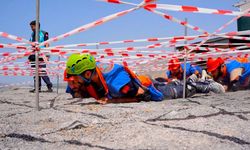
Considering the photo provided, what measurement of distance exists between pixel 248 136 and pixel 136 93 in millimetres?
1658

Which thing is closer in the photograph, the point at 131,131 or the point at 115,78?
the point at 131,131

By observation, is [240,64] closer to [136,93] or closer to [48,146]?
[136,93]

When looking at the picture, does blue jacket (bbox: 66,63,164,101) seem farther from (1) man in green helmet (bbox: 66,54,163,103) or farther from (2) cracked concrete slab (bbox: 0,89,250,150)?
(2) cracked concrete slab (bbox: 0,89,250,150)

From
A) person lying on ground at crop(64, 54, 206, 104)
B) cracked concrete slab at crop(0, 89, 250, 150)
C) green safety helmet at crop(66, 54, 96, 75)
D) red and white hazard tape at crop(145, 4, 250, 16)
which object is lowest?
cracked concrete slab at crop(0, 89, 250, 150)

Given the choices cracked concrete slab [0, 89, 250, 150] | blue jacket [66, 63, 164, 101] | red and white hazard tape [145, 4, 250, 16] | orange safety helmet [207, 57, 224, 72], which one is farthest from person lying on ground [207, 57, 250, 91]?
cracked concrete slab [0, 89, 250, 150]

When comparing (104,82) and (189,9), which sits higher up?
(189,9)

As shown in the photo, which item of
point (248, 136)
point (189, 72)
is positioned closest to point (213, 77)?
point (189, 72)

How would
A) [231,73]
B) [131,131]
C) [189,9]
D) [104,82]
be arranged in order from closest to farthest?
[131,131] → [189,9] → [104,82] → [231,73]

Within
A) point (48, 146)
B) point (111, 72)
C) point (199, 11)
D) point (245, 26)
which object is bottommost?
point (48, 146)

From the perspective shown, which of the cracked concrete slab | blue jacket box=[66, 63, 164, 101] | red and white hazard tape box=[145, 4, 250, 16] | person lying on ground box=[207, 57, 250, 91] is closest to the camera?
the cracked concrete slab

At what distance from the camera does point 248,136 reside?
1.41 metres

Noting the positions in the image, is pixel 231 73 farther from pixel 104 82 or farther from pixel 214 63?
pixel 104 82

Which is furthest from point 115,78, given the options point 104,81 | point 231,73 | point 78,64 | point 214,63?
point 231,73

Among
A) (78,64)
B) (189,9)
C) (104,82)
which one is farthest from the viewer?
(104,82)
